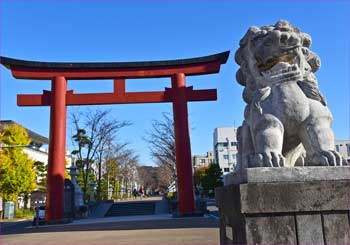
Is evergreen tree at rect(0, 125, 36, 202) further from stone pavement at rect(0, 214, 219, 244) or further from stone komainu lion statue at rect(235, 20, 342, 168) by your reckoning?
stone komainu lion statue at rect(235, 20, 342, 168)

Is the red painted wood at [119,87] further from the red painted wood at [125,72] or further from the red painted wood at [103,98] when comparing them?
the red painted wood at [125,72]

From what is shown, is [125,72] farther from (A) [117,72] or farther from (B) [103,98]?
(B) [103,98]

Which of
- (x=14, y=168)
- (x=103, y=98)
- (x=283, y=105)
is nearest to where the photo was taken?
(x=283, y=105)

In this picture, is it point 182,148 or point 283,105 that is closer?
point 283,105

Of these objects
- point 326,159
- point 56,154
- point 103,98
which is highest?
point 103,98

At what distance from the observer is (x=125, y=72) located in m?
15.7

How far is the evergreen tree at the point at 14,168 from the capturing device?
26406 mm

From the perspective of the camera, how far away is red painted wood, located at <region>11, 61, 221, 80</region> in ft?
50.7

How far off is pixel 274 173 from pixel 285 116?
62 cm

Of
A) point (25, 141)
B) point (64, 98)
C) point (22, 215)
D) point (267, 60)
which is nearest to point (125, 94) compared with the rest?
point (64, 98)

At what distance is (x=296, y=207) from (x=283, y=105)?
3.08ft

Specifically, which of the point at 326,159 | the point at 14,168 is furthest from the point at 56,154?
the point at 14,168

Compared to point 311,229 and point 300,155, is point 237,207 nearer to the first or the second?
point 311,229

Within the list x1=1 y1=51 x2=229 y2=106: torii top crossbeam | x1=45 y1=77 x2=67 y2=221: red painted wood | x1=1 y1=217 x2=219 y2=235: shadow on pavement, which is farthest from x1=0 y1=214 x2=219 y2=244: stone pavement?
x1=1 y1=51 x2=229 y2=106: torii top crossbeam
